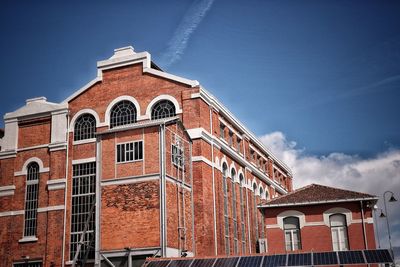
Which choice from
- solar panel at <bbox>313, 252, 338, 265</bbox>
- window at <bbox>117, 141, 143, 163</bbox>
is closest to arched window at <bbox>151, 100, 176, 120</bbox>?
window at <bbox>117, 141, 143, 163</bbox>

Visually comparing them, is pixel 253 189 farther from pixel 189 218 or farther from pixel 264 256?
pixel 264 256

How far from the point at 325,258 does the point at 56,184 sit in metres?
20.6

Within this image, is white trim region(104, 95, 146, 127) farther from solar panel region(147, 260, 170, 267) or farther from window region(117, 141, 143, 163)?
solar panel region(147, 260, 170, 267)

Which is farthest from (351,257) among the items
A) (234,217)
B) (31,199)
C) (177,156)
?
(31,199)

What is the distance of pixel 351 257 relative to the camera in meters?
22.6

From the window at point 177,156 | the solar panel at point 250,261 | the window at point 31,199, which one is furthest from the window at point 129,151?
the window at point 31,199

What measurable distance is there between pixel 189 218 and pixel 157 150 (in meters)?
5.27

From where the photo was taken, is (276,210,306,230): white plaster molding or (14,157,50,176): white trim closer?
(276,210,306,230): white plaster molding

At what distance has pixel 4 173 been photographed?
39.1 m

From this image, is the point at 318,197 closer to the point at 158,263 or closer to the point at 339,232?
the point at 339,232

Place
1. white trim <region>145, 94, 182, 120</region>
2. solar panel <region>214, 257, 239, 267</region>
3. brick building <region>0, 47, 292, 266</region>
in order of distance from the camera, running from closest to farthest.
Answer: solar panel <region>214, 257, 239, 267</region>, brick building <region>0, 47, 292, 266</region>, white trim <region>145, 94, 182, 120</region>

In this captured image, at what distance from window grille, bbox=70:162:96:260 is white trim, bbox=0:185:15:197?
5017mm

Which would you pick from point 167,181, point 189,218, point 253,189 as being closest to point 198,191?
point 189,218

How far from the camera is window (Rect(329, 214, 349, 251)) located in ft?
107
